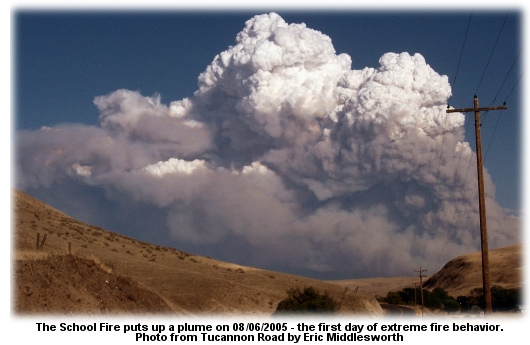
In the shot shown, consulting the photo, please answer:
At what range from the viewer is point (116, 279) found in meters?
26.2

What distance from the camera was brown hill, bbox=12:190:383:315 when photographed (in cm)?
2102

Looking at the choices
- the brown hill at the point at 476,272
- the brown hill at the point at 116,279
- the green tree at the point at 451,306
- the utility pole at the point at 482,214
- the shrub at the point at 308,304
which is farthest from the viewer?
the brown hill at the point at 476,272

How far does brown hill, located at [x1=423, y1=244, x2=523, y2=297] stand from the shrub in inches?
2749

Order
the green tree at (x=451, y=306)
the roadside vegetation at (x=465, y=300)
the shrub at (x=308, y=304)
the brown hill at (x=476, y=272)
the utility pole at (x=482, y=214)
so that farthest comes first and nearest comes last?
1. the brown hill at (x=476, y=272)
2. the green tree at (x=451, y=306)
3. the roadside vegetation at (x=465, y=300)
4. the shrub at (x=308, y=304)
5. the utility pole at (x=482, y=214)

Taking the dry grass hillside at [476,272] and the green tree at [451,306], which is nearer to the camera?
the green tree at [451,306]

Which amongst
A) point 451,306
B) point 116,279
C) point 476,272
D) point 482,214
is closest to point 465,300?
point 451,306

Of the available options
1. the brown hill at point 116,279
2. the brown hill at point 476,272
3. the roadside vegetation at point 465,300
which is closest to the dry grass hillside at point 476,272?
the brown hill at point 476,272

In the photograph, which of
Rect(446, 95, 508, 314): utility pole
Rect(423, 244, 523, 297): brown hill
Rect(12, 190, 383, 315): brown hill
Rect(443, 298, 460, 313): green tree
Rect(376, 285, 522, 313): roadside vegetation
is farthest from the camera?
Rect(423, 244, 523, 297): brown hill

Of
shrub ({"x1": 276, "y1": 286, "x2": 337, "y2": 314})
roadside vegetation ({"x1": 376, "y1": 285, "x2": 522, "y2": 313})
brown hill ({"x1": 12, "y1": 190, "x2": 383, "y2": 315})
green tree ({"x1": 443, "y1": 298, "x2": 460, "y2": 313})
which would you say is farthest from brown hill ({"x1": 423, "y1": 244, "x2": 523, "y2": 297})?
shrub ({"x1": 276, "y1": 286, "x2": 337, "y2": 314})

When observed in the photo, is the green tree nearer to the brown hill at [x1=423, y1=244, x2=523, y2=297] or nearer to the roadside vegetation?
the roadside vegetation

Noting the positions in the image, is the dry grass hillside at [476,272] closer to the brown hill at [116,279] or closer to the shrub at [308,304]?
the brown hill at [116,279]

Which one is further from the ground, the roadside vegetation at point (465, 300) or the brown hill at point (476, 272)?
the brown hill at point (476, 272)

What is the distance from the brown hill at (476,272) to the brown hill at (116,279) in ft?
191

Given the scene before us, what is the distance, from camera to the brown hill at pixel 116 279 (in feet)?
68.9
